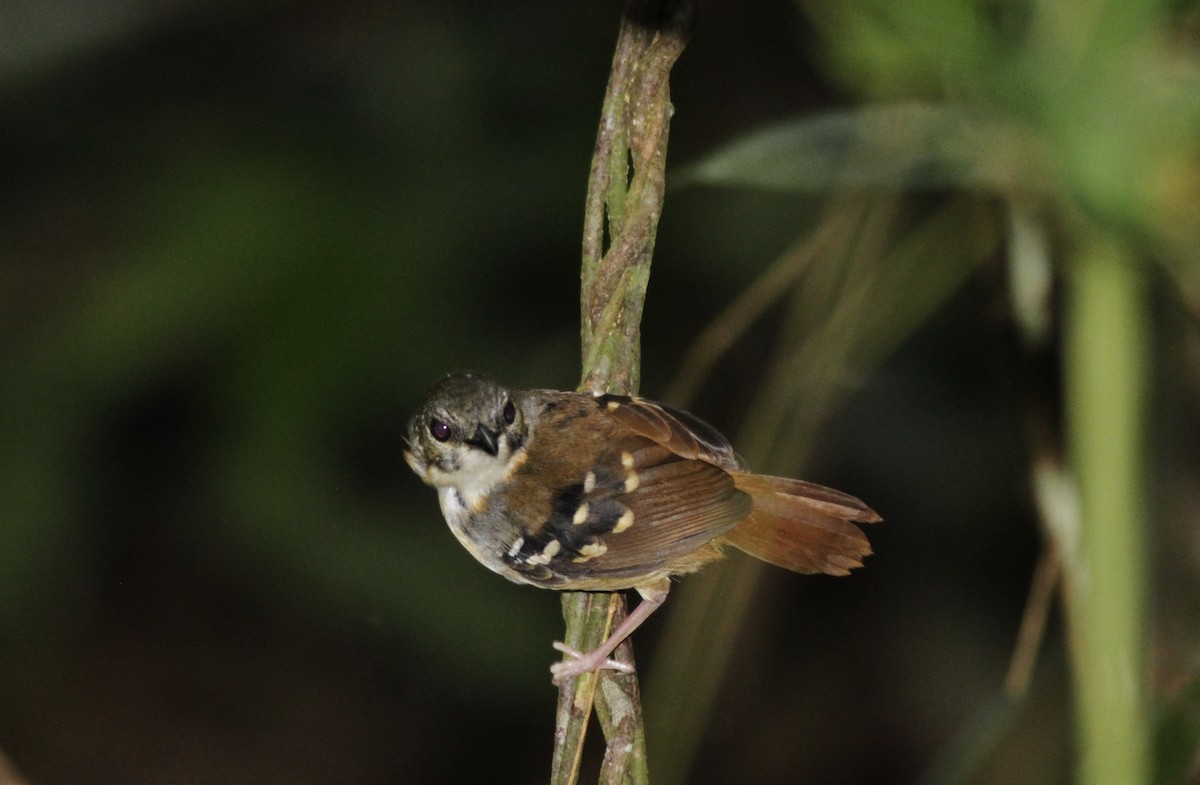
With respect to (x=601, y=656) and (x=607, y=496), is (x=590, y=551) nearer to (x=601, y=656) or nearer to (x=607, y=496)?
(x=607, y=496)

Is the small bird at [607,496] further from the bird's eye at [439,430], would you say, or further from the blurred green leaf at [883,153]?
the blurred green leaf at [883,153]

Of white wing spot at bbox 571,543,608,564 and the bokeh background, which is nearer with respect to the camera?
white wing spot at bbox 571,543,608,564

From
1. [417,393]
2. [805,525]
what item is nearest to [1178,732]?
[805,525]

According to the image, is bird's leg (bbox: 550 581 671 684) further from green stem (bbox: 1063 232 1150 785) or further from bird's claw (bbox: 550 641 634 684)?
green stem (bbox: 1063 232 1150 785)

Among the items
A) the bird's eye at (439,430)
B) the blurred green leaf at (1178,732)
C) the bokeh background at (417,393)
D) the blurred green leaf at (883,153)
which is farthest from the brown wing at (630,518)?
the blurred green leaf at (1178,732)

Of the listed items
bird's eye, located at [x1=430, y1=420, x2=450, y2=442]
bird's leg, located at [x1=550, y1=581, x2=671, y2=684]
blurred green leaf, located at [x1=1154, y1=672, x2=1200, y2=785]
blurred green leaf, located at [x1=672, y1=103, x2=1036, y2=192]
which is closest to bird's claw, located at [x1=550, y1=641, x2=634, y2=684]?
bird's leg, located at [x1=550, y1=581, x2=671, y2=684]

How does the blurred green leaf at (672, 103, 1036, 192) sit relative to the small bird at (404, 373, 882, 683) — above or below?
above

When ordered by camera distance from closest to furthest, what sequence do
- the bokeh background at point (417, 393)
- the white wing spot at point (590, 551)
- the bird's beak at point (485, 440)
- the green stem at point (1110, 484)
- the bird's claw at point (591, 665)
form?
the green stem at point (1110, 484)
the bird's claw at point (591, 665)
the white wing spot at point (590, 551)
the bird's beak at point (485, 440)
the bokeh background at point (417, 393)

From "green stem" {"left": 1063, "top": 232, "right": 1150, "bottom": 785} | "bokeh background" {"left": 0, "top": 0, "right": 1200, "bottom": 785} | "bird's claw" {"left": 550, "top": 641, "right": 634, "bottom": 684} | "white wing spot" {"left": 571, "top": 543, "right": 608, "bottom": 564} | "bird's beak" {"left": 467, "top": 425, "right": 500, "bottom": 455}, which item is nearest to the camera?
"green stem" {"left": 1063, "top": 232, "right": 1150, "bottom": 785}
